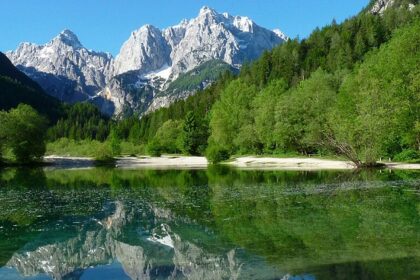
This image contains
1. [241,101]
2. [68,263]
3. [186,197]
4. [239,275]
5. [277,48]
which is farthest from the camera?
[277,48]

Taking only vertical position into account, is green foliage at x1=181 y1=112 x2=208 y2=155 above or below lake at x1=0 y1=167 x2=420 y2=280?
above

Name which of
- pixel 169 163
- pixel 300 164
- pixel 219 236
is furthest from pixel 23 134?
pixel 219 236

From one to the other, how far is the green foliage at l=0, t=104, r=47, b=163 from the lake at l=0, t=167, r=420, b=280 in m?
58.0

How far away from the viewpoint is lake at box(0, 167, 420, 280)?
12523 millimetres

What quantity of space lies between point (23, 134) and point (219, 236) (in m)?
76.9

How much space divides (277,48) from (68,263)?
14284cm

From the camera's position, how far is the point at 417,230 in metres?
16.8

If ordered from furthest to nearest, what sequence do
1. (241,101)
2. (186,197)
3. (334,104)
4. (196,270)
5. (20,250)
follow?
(241,101) → (334,104) → (186,197) → (20,250) → (196,270)

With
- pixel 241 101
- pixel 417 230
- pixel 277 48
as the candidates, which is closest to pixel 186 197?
pixel 417 230

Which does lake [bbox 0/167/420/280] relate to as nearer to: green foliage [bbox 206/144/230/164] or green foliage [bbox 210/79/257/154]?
green foliage [bbox 206/144/230/164]

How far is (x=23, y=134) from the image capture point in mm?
85312

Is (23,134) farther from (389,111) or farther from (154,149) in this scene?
(389,111)

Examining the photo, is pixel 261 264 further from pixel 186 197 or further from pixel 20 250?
pixel 186 197

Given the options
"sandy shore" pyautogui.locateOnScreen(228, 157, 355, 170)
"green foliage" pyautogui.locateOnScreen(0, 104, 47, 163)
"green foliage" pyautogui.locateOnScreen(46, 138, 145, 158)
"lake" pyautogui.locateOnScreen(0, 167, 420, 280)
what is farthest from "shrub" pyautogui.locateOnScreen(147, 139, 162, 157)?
"lake" pyautogui.locateOnScreen(0, 167, 420, 280)
